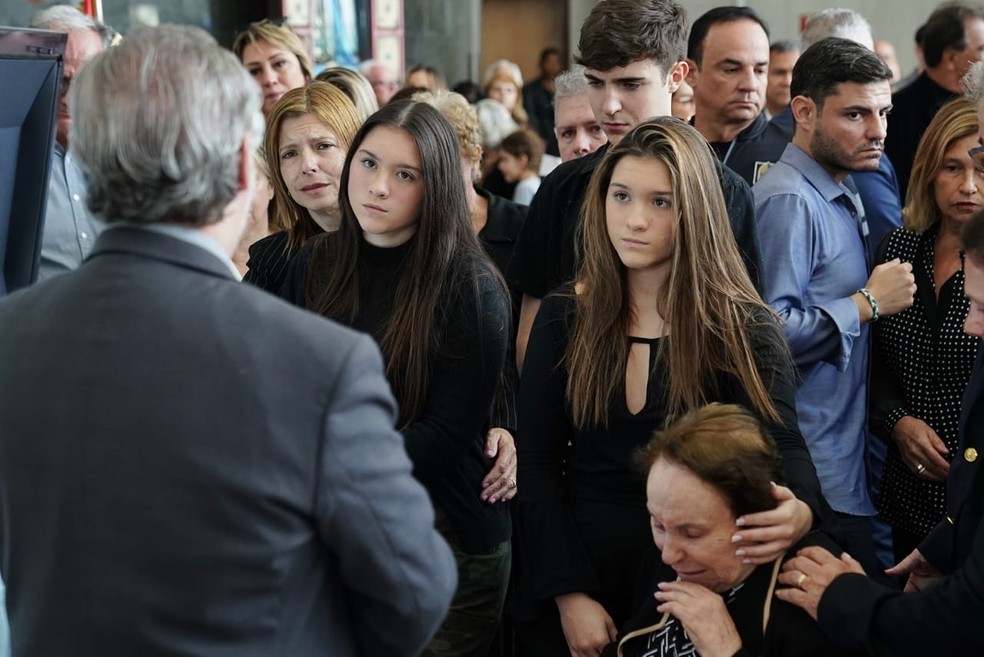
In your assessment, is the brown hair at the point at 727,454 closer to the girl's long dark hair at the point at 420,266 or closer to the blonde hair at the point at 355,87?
the girl's long dark hair at the point at 420,266

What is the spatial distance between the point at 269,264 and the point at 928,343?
5.39 feet

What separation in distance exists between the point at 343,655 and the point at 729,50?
2.97 m

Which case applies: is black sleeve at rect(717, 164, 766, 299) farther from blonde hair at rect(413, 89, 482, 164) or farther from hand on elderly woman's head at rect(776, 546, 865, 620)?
blonde hair at rect(413, 89, 482, 164)

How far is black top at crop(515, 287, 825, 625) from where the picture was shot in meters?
2.19

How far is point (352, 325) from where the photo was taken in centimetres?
244

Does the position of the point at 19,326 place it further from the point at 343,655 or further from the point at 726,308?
the point at 726,308

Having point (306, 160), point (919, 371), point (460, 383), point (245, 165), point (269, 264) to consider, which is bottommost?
point (919, 371)

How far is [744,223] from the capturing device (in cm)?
251

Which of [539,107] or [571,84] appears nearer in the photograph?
[571,84]

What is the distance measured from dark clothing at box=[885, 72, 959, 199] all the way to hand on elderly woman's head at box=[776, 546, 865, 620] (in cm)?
296

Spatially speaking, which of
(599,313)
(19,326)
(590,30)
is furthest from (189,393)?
(590,30)

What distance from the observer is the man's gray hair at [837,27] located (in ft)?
14.8

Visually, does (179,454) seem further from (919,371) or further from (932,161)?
(932,161)

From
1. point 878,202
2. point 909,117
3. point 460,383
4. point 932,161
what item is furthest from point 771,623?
point 909,117
